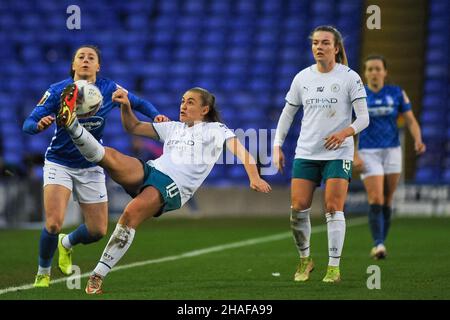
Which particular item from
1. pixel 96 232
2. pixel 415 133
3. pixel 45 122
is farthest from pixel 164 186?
pixel 415 133

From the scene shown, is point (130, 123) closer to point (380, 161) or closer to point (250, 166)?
point (250, 166)

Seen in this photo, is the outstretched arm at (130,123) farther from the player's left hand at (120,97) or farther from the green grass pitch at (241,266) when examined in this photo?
the green grass pitch at (241,266)

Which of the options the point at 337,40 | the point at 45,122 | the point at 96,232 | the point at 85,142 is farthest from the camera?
the point at 96,232

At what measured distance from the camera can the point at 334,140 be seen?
748 cm

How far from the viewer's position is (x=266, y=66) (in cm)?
2350

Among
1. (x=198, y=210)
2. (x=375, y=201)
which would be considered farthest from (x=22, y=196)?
(x=375, y=201)

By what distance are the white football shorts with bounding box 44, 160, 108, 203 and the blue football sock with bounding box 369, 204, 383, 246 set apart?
3372 millimetres

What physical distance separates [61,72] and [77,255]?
13108 mm

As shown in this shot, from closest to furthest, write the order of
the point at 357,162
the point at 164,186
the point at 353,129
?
the point at 164,186 → the point at 353,129 → the point at 357,162

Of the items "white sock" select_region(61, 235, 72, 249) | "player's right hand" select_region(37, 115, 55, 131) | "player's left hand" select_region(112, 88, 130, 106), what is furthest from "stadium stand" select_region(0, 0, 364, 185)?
A: "player's right hand" select_region(37, 115, 55, 131)

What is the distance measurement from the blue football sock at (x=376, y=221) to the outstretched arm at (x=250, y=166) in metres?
3.69

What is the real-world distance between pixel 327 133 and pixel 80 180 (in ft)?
6.41

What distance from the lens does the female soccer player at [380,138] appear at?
10.6 metres
